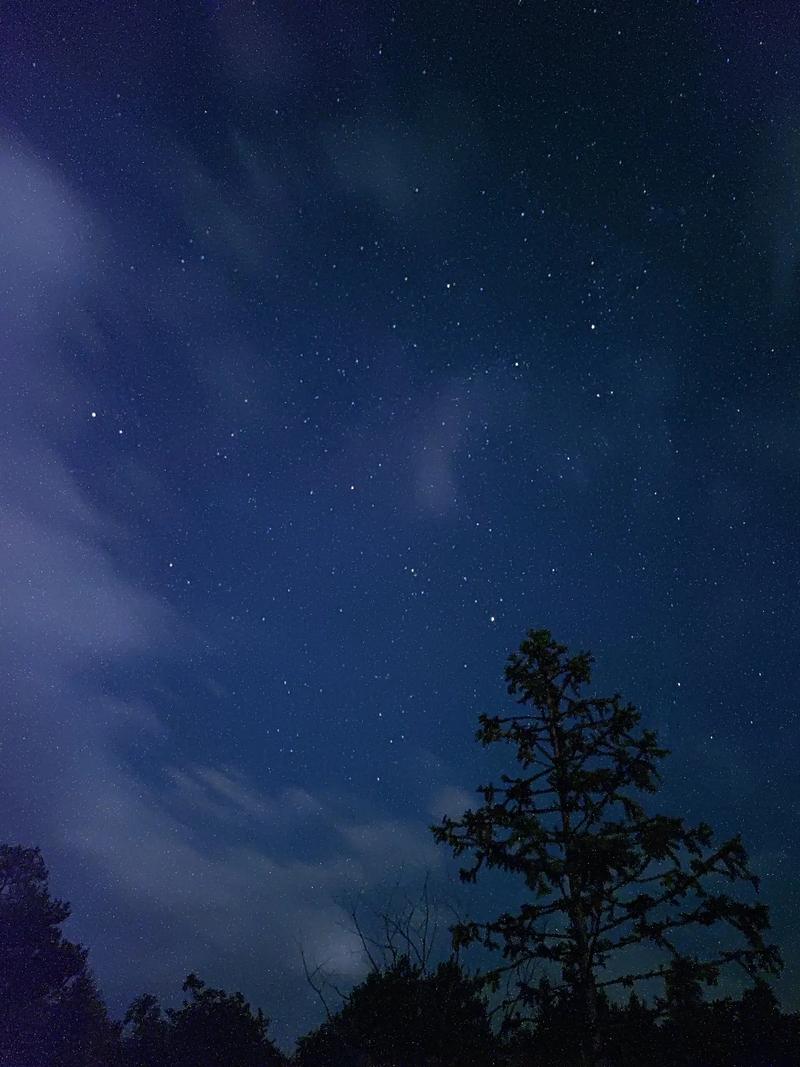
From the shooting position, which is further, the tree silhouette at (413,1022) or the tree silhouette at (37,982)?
the tree silhouette at (37,982)

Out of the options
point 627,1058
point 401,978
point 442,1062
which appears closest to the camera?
point 627,1058

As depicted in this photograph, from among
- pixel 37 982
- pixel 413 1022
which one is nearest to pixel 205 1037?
pixel 37 982

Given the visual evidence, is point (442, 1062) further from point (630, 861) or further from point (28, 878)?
point (28, 878)

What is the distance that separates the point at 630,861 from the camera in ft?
31.7

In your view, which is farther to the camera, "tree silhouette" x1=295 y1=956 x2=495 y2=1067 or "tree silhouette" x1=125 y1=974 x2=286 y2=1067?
"tree silhouette" x1=125 y1=974 x2=286 y2=1067

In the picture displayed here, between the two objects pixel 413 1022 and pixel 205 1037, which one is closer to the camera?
pixel 413 1022

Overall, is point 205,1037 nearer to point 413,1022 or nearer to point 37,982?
point 37,982

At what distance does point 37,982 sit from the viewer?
37.3 meters

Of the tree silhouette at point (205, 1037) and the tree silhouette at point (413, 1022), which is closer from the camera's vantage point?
the tree silhouette at point (413, 1022)

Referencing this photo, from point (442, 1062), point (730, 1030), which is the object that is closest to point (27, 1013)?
point (442, 1062)

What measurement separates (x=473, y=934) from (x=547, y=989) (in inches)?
52.8

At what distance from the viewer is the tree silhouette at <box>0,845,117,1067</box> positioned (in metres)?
36.3

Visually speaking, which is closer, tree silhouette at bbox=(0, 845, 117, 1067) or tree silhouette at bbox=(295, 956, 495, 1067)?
tree silhouette at bbox=(295, 956, 495, 1067)

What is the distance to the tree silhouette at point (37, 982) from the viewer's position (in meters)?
36.3
